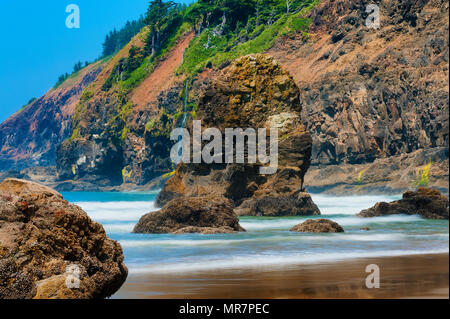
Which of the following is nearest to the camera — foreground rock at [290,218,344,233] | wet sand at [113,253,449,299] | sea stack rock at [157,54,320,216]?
wet sand at [113,253,449,299]

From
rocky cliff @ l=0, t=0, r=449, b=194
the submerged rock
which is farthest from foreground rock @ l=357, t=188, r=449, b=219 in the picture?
rocky cliff @ l=0, t=0, r=449, b=194

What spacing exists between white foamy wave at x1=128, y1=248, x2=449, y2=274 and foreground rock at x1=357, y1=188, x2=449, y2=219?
338 inches

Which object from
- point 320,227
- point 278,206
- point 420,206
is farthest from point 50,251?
point 278,206

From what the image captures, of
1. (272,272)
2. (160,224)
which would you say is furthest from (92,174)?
(272,272)

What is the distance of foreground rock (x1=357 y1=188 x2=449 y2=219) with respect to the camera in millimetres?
18344

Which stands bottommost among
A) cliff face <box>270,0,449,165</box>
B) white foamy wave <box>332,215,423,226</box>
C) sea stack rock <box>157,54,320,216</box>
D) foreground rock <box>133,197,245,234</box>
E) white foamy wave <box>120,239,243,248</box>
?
white foamy wave <box>120,239,243,248</box>

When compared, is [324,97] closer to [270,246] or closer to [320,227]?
[320,227]

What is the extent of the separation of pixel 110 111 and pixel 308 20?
1249 inches

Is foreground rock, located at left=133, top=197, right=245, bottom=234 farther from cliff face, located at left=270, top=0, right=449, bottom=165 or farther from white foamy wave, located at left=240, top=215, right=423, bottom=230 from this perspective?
cliff face, located at left=270, top=0, right=449, bottom=165

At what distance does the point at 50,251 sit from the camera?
6270mm

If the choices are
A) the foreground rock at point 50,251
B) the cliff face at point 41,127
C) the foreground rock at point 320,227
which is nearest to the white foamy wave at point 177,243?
the foreground rock at point 320,227

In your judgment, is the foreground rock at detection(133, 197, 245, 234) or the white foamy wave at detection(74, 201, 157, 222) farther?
the white foamy wave at detection(74, 201, 157, 222)

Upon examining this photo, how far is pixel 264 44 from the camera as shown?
207 feet
